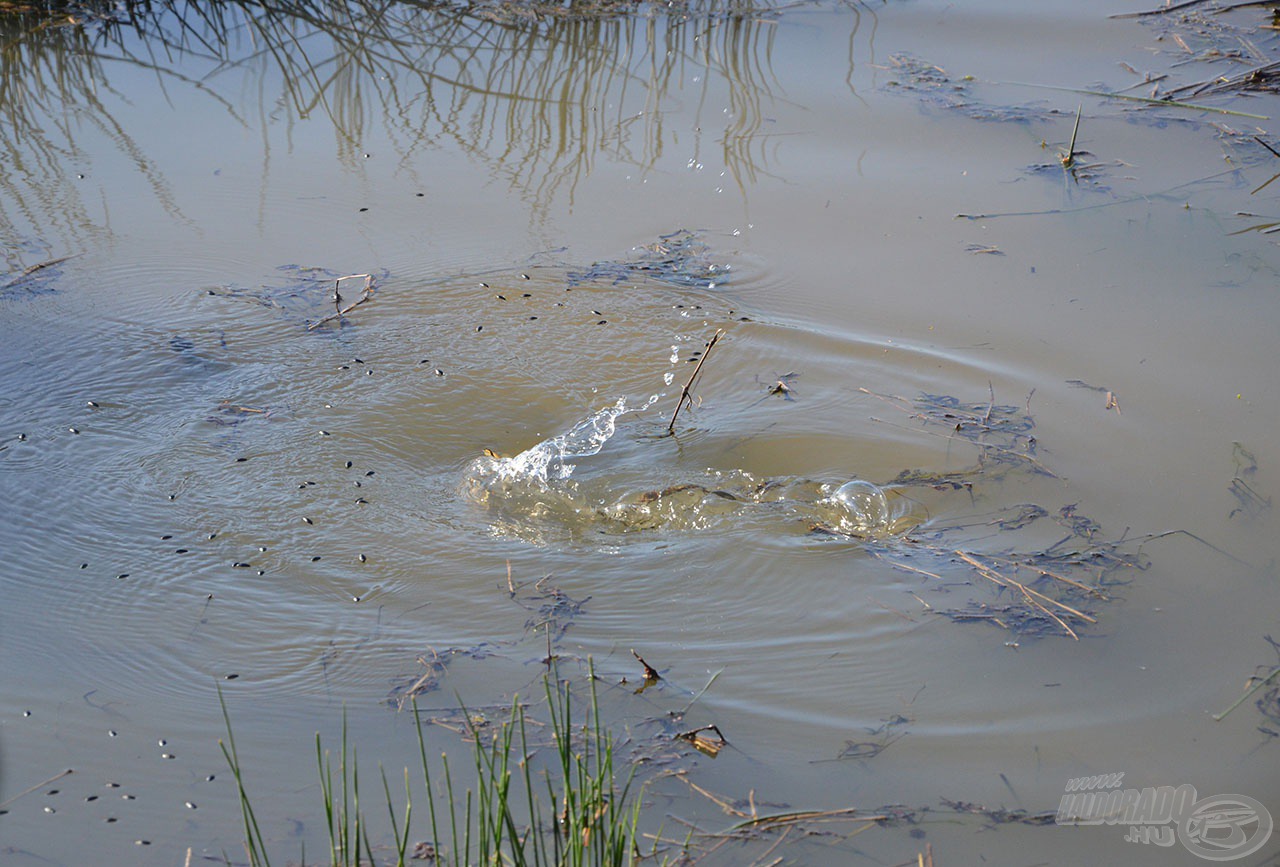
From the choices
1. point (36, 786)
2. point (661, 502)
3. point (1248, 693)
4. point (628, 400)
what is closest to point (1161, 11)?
point (628, 400)

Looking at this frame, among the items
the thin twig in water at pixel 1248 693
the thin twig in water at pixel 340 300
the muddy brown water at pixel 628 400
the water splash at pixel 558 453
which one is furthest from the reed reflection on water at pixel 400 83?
the thin twig in water at pixel 1248 693

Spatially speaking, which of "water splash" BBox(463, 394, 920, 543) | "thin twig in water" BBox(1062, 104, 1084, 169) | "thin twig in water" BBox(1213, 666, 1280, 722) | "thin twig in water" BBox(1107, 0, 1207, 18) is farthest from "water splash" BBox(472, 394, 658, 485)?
"thin twig in water" BBox(1107, 0, 1207, 18)

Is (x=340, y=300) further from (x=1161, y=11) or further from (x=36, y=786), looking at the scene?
(x=1161, y=11)

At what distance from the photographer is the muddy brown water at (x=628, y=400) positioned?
8.95 feet

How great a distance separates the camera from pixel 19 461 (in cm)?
368

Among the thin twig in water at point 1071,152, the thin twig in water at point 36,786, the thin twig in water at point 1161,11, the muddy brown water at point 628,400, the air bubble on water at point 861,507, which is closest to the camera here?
the thin twig in water at point 36,786

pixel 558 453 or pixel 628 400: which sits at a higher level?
pixel 628 400

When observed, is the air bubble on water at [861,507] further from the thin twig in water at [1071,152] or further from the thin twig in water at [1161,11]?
the thin twig in water at [1161,11]

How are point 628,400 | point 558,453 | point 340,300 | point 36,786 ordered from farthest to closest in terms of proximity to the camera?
point 340,300 → point 628,400 → point 558,453 → point 36,786

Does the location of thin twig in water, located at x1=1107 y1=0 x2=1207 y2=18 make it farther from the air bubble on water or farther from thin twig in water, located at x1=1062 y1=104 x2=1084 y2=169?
the air bubble on water

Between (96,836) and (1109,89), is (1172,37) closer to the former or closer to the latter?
(1109,89)

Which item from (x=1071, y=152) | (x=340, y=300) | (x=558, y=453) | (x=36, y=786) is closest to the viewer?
(x=36, y=786)

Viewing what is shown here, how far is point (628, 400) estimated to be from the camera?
14.0 feet

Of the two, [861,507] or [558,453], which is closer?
[861,507]
